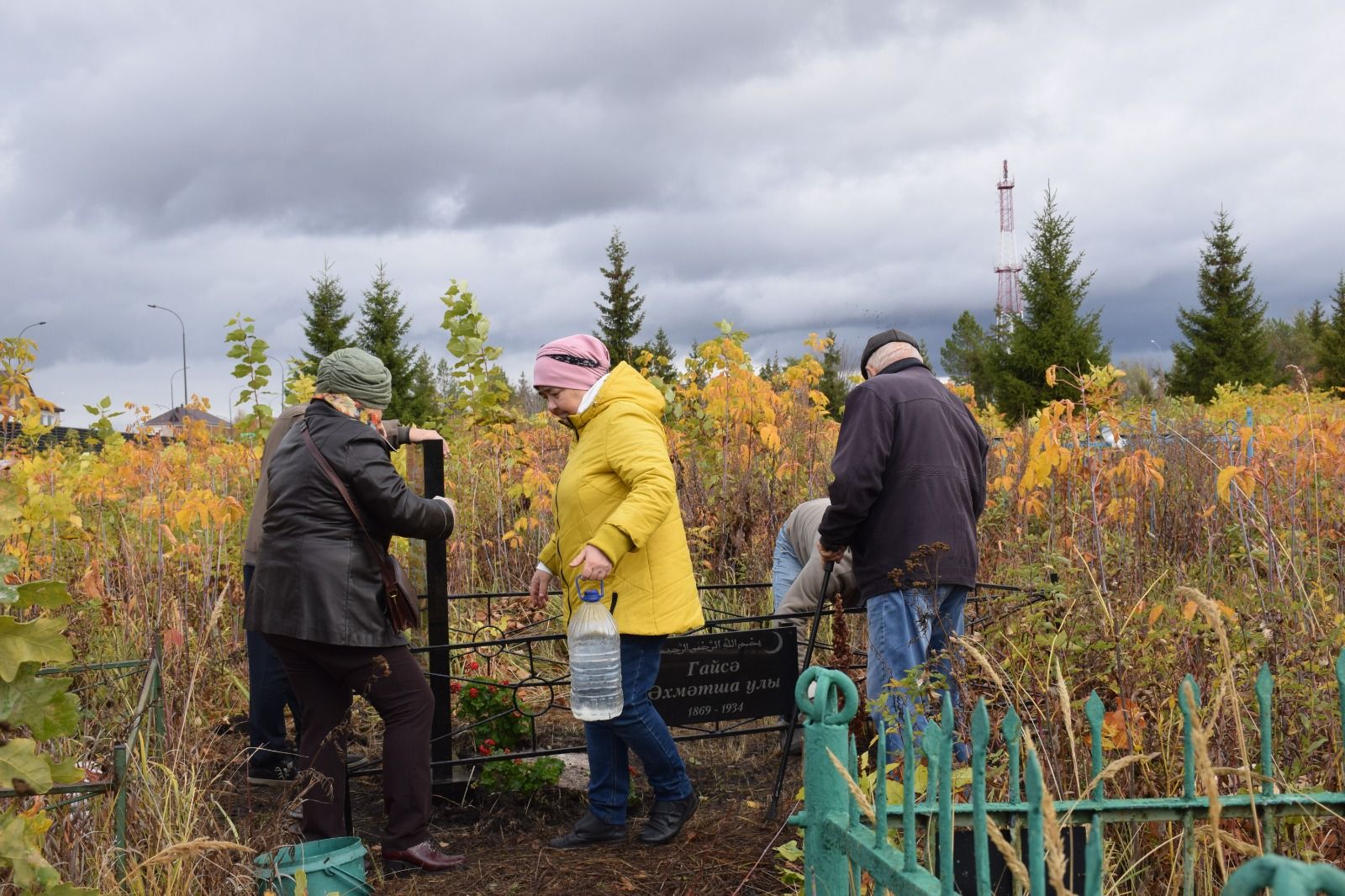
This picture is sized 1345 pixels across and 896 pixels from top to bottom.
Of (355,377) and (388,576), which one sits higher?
(355,377)

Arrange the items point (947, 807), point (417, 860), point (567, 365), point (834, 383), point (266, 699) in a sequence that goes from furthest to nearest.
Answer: point (834, 383), point (266, 699), point (567, 365), point (417, 860), point (947, 807)

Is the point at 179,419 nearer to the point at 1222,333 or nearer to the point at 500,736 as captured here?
the point at 500,736

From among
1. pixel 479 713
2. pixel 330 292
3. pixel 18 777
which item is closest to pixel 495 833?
pixel 479 713

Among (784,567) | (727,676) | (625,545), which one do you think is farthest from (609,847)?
(784,567)

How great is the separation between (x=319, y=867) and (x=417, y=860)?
1.47 ft

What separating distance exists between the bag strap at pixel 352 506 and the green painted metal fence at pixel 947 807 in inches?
70.8

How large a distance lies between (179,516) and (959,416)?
3.35 metres

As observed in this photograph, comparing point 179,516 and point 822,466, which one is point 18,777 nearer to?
point 179,516

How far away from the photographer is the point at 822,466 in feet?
24.3

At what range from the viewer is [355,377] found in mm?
3564

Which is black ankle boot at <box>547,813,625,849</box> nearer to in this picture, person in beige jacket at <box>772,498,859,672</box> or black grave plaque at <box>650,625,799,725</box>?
black grave plaque at <box>650,625,799,725</box>

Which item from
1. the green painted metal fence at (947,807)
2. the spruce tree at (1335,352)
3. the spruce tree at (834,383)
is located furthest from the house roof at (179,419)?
the spruce tree at (1335,352)

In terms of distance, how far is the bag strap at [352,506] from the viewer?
3357 millimetres

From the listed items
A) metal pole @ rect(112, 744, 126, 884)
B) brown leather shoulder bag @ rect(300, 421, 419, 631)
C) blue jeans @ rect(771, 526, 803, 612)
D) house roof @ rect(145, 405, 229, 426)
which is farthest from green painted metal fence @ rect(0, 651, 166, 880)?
house roof @ rect(145, 405, 229, 426)
